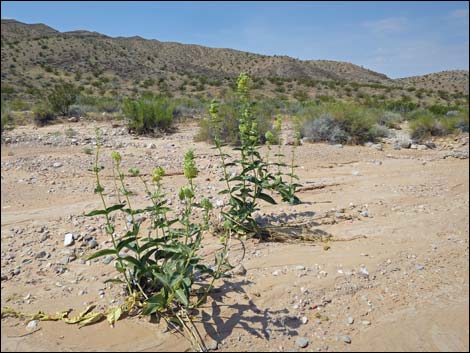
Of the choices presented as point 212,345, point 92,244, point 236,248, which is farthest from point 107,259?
point 212,345

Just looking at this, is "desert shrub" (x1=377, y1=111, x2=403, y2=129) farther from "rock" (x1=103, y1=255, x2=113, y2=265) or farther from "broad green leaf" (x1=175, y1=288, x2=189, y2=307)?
"broad green leaf" (x1=175, y1=288, x2=189, y2=307)

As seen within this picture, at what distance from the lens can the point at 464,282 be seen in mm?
2580

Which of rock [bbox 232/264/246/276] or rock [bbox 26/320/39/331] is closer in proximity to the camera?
rock [bbox 26/320/39/331]

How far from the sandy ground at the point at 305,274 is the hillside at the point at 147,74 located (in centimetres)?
1717

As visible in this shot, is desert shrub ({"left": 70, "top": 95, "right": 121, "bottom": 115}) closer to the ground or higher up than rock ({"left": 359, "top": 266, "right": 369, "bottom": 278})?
higher up

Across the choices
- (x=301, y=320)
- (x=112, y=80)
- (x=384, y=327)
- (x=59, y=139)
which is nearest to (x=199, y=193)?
(x=301, y=320)

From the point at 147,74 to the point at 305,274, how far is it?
31291mm

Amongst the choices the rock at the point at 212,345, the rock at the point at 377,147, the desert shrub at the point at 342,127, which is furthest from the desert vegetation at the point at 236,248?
the desert shrub at the point at 342,127

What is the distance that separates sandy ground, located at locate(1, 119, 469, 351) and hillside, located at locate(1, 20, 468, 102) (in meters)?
17.2

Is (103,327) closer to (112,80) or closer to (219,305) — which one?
(219,305)

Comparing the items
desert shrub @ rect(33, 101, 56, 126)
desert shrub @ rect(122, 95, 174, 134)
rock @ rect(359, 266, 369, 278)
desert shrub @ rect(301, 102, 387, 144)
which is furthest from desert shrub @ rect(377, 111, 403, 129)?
desert shrub @ rect(33, 101, 56, 126)

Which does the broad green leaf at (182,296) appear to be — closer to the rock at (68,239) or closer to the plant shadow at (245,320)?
the plant shadow at (245,320)

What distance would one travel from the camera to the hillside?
23.8 meters

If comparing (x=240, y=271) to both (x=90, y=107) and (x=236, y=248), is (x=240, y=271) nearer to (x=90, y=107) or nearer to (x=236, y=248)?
(x=236, y=248)
